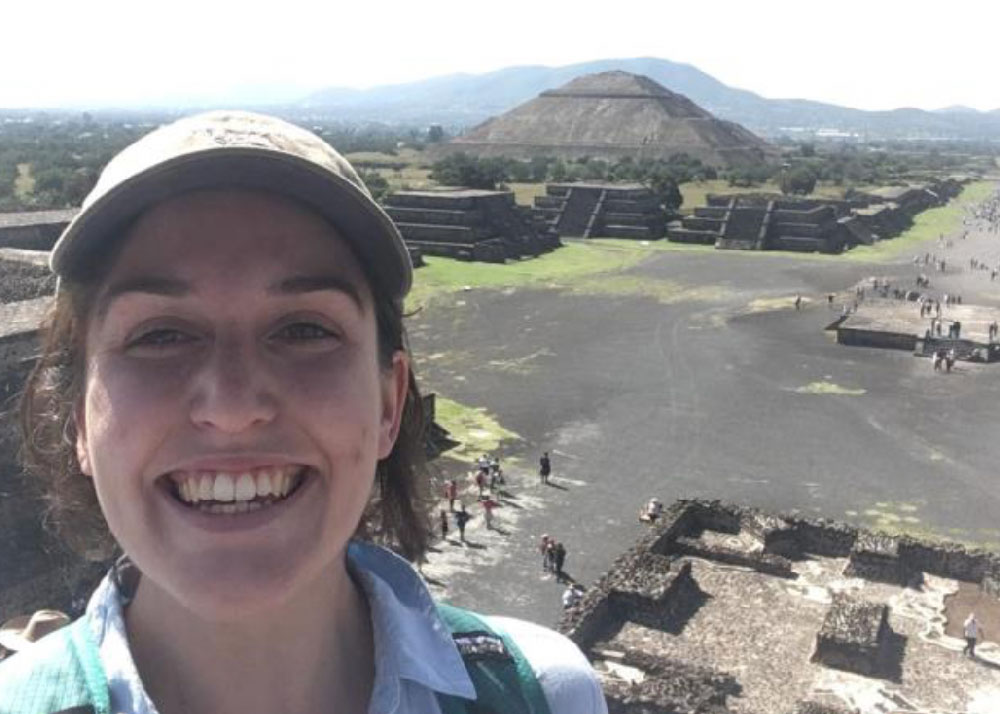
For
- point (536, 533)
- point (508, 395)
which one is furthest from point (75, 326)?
point (508, 395)

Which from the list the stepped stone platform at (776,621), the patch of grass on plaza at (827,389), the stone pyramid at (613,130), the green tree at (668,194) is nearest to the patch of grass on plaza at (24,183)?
the green tree at (668,194)

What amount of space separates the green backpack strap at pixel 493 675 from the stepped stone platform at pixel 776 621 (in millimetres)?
9434

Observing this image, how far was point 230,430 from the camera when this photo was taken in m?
1.75

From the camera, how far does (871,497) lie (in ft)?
62.4

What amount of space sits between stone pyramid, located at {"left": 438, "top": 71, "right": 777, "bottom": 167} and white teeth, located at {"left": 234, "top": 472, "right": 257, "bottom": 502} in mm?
100919

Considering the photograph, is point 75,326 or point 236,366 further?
point 75,326

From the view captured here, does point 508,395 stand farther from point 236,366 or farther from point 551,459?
point 236,366

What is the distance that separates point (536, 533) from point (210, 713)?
15.5 meters

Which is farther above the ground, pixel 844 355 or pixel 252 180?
pixel 252 180

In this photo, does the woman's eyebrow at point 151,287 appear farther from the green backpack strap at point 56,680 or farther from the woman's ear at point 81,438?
the green backpack strap at point 56,680

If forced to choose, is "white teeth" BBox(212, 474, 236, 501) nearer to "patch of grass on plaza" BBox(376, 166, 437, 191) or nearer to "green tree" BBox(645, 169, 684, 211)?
"green tree" BBox(645, 169, 684, 211)

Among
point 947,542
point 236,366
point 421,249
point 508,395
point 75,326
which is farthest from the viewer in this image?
point 421,249

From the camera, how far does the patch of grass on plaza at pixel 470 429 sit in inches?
833

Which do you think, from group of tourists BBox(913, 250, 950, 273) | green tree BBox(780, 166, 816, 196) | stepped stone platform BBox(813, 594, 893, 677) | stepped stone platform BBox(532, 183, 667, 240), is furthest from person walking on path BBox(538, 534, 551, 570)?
green tree BBox(780, 166, 816, 196)
